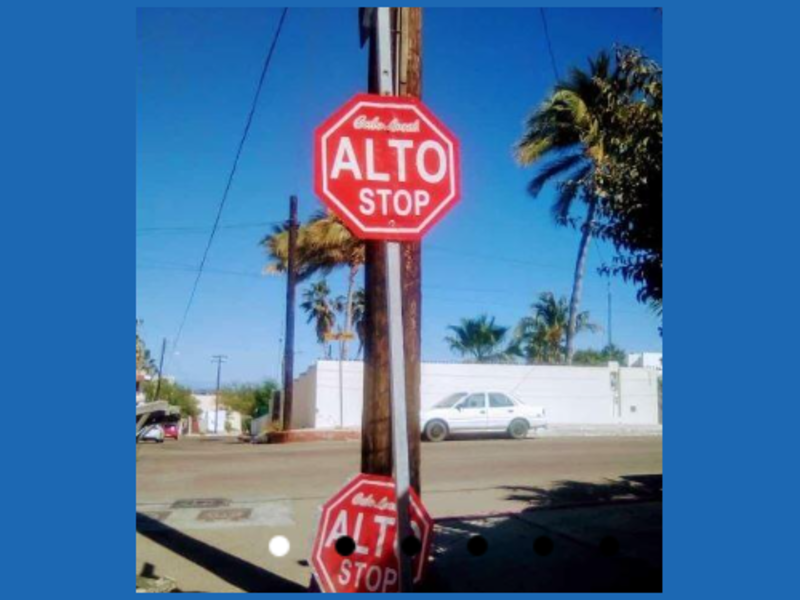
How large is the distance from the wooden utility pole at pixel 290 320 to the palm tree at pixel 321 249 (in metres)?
0.38

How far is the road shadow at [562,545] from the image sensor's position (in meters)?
4.29

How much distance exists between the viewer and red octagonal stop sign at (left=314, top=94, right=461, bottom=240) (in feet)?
7.84

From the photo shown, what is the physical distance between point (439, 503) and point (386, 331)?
4263mm

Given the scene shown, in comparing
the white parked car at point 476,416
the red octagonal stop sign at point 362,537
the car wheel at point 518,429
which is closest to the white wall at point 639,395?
the white parked car at point 476,416

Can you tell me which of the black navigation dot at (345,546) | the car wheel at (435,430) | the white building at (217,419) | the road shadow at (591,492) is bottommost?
the white building at (217,419)

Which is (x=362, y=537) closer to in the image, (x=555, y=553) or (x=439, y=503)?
(x=555, y=553)

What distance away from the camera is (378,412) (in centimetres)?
325

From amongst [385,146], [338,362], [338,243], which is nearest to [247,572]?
[385,146]

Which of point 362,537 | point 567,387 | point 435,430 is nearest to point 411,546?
point 362,537

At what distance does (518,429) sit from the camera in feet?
30.1

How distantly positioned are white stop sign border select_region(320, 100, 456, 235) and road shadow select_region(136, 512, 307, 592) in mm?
2798

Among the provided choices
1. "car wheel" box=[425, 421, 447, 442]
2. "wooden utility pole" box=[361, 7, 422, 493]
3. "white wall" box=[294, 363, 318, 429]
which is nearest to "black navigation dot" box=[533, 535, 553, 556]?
"wooden utility pole" box=[361, 7, 422, 493]

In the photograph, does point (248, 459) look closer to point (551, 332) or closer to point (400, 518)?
point (551, 332)

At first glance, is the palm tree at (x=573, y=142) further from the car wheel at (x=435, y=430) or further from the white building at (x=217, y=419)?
the white building at (x=217, y=419)
